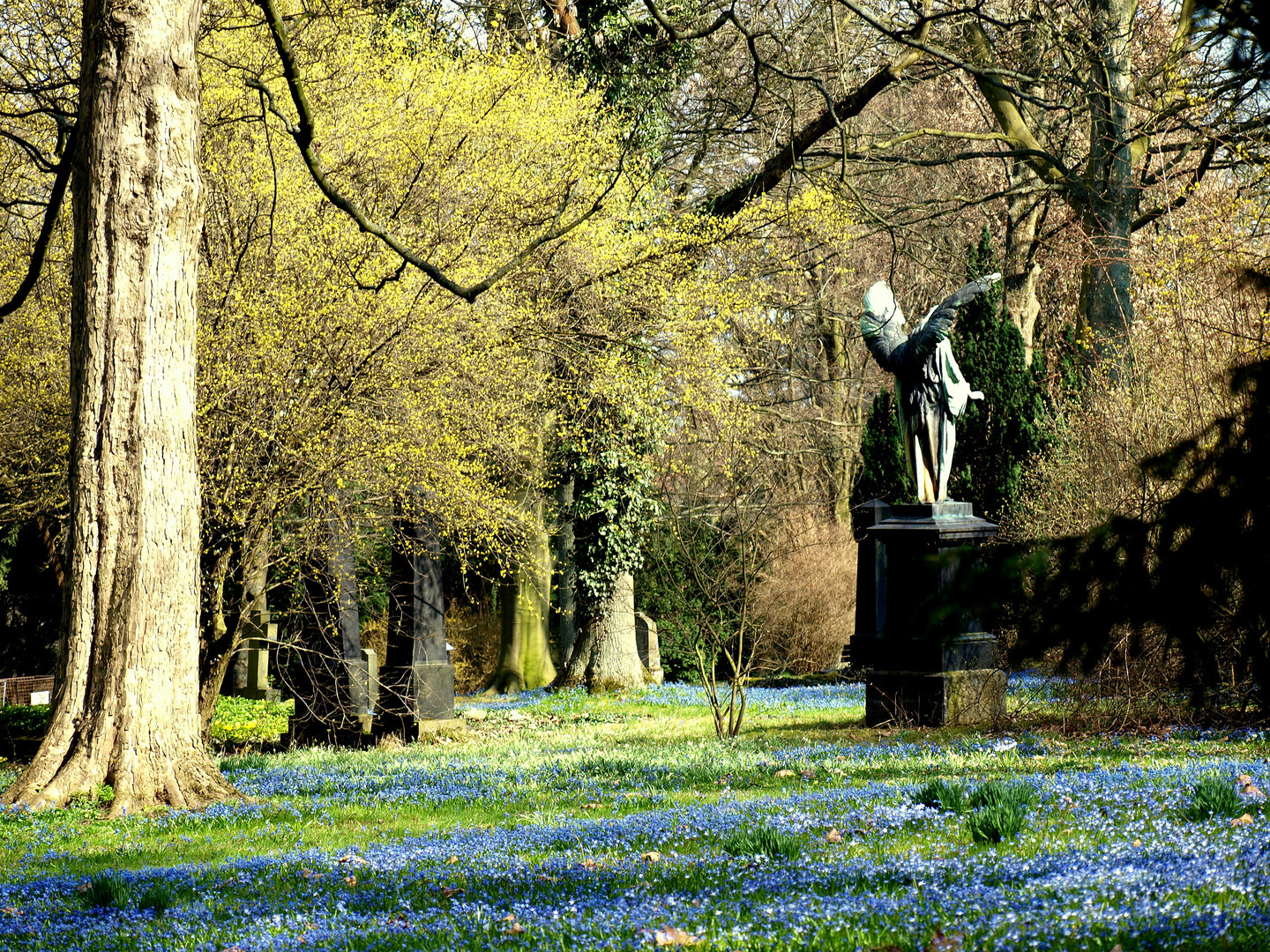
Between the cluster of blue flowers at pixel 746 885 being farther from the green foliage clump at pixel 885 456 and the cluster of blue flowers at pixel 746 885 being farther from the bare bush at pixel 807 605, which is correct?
the bare bush at pixel 807 605

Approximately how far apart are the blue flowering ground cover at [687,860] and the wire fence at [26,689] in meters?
11.6

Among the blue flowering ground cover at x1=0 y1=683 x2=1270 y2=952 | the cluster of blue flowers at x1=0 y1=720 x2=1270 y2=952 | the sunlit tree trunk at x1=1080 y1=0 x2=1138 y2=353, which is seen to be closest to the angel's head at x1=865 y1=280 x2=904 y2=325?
the blue flowering ground cover at x1=0 y1=683 x2=1270 y2=952

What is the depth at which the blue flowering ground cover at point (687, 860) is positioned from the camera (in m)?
3.38

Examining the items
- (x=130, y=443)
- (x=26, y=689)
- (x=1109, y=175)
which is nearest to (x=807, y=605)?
(x=1109, y=175)

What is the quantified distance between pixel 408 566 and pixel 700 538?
8.62 meters

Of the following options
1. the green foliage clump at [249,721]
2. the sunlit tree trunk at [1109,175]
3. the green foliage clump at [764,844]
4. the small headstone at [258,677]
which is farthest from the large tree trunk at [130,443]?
the sunlit tree trunk at [1109,175]

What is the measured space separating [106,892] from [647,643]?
17.3 meters

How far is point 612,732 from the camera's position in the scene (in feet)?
43.3

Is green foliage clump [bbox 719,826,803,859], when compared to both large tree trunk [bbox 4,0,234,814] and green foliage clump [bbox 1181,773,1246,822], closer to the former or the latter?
green foliage clump [bbox 1181,773,1246,822]

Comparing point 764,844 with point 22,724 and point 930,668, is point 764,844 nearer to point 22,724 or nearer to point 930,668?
point 930,668

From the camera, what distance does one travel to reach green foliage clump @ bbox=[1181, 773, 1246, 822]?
15.3 feet

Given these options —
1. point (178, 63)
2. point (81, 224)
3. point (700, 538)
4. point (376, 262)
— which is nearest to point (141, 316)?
point (81, 224)

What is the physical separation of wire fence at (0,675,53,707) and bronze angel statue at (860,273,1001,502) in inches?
569

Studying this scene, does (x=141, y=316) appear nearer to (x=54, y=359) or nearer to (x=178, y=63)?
(x=178, y=63)
